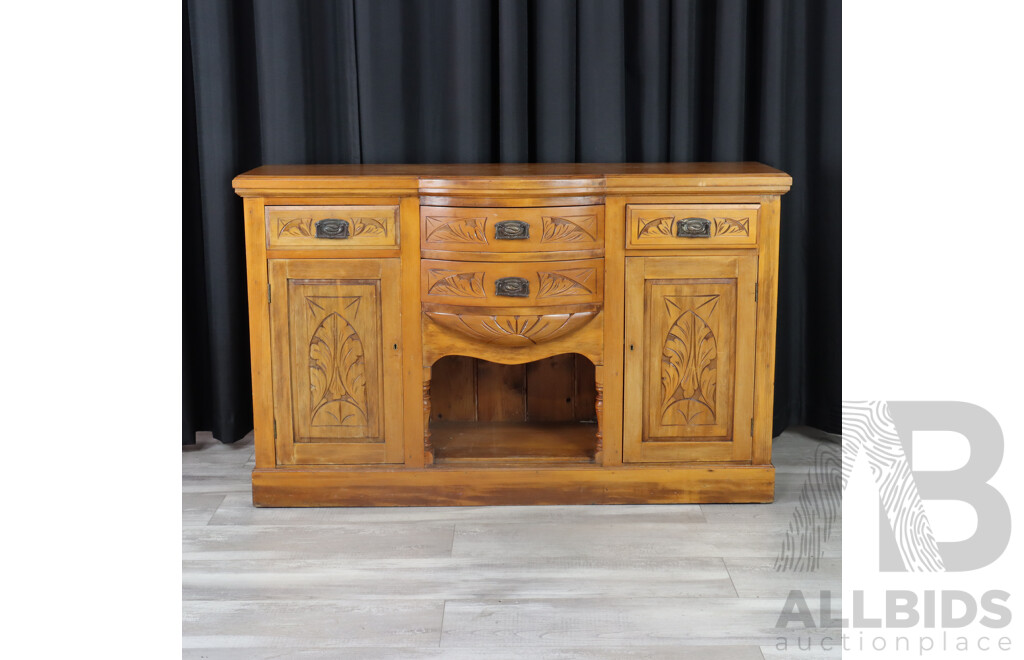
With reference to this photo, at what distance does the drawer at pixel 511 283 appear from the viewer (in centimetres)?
240

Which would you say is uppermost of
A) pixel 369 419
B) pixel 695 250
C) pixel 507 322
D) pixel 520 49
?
pixel 520 49

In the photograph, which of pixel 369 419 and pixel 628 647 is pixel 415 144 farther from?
pixel 628 647

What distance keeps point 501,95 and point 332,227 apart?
0.72 metres

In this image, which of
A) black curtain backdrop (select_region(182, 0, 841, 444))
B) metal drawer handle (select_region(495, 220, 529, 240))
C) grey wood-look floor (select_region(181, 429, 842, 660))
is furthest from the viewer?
black curtain backdrop (select_region(182, 0, 841, 444))

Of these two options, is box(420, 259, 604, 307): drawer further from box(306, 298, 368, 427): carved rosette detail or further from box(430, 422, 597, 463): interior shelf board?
box(430, 422, 597, 463): interior shelf board

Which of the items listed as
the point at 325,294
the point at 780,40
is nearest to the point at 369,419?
the point at 325,294

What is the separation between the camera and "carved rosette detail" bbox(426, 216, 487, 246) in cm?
239

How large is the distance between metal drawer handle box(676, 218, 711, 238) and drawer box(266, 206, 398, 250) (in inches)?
29.6

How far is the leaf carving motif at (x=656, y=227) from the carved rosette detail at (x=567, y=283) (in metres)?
0.17

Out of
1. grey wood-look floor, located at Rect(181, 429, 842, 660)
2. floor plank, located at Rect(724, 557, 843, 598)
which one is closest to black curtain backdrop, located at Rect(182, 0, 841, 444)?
grey wood-look floor, located at Rect(181, 429, 842, 660)

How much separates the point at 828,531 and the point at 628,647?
0.81 m

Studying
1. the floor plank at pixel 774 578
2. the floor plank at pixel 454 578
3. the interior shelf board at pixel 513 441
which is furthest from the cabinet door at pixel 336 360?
the floor plank at pixel 774 578

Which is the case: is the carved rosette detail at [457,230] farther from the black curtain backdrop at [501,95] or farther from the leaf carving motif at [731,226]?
the leaf carving motif at [731,226]

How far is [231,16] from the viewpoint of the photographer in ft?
9.11
